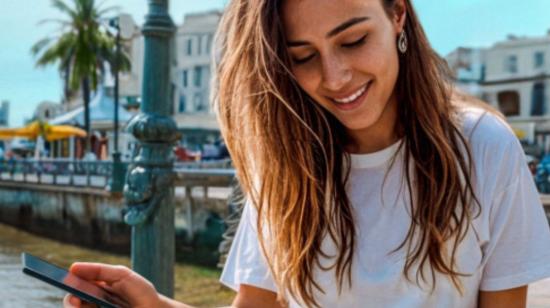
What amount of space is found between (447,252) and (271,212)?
0.41 metres

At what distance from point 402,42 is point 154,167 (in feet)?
9.86

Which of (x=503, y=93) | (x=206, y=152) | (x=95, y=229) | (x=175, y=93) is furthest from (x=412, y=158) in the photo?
(x=175, y=93)

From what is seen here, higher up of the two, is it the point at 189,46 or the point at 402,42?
the point at 189,46

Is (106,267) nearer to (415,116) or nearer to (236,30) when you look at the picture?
(236,30)

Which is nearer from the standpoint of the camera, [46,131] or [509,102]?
[46,131]

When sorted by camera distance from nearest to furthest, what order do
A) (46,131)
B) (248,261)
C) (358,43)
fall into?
(358,43)
(248,261)
(46,131)

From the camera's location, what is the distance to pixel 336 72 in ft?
5.21

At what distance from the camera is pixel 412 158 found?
163cm

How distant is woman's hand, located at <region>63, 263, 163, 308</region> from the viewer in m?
1.66

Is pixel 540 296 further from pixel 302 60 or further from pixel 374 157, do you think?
pixel 302 60

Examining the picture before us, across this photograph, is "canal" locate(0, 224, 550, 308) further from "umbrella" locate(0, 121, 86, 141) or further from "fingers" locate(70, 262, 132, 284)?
"umbrella" locate(0, 121, 86, 141)

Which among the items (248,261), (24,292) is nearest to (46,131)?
(24,292)

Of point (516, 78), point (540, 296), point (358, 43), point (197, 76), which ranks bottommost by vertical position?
point (540, 296)

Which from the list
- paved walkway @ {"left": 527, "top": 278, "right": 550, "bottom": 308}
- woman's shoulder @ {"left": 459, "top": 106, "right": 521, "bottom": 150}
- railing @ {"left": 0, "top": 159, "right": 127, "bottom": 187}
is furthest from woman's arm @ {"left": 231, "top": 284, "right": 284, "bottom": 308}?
railing @ {"left": 0, "top": 159, "right": 127, "bottom": 187}
